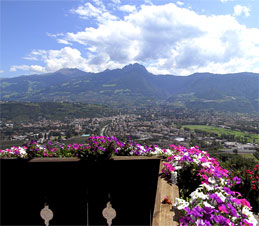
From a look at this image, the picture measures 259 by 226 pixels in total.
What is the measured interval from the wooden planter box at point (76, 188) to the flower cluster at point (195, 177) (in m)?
0.30

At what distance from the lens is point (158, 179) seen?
294 centimetres

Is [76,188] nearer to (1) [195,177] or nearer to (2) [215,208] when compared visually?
(1) [195,177]

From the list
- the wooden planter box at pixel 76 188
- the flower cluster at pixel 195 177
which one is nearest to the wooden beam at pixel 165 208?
the flower cluster at pixel 195 177

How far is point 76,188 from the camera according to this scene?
10.8 feet

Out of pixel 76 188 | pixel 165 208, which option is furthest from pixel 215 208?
pixel 76 188

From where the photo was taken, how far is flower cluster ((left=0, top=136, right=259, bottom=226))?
1.61 m

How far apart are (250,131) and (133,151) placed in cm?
5456

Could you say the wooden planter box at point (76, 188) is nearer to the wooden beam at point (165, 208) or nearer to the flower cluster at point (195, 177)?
the flower cluster at point (195, 177)

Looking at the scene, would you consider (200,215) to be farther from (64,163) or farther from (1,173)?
(1,173)

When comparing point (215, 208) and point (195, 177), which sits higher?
point (215, 208)

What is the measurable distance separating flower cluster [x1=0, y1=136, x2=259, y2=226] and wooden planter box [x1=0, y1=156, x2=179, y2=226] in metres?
0.30

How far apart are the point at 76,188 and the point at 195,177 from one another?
7.29 feet

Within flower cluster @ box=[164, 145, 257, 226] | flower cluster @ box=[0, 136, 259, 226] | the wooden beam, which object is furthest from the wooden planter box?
flower cluster @ box=[164, 145, 257, 226]

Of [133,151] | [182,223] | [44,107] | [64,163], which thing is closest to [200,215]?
[182,223]
